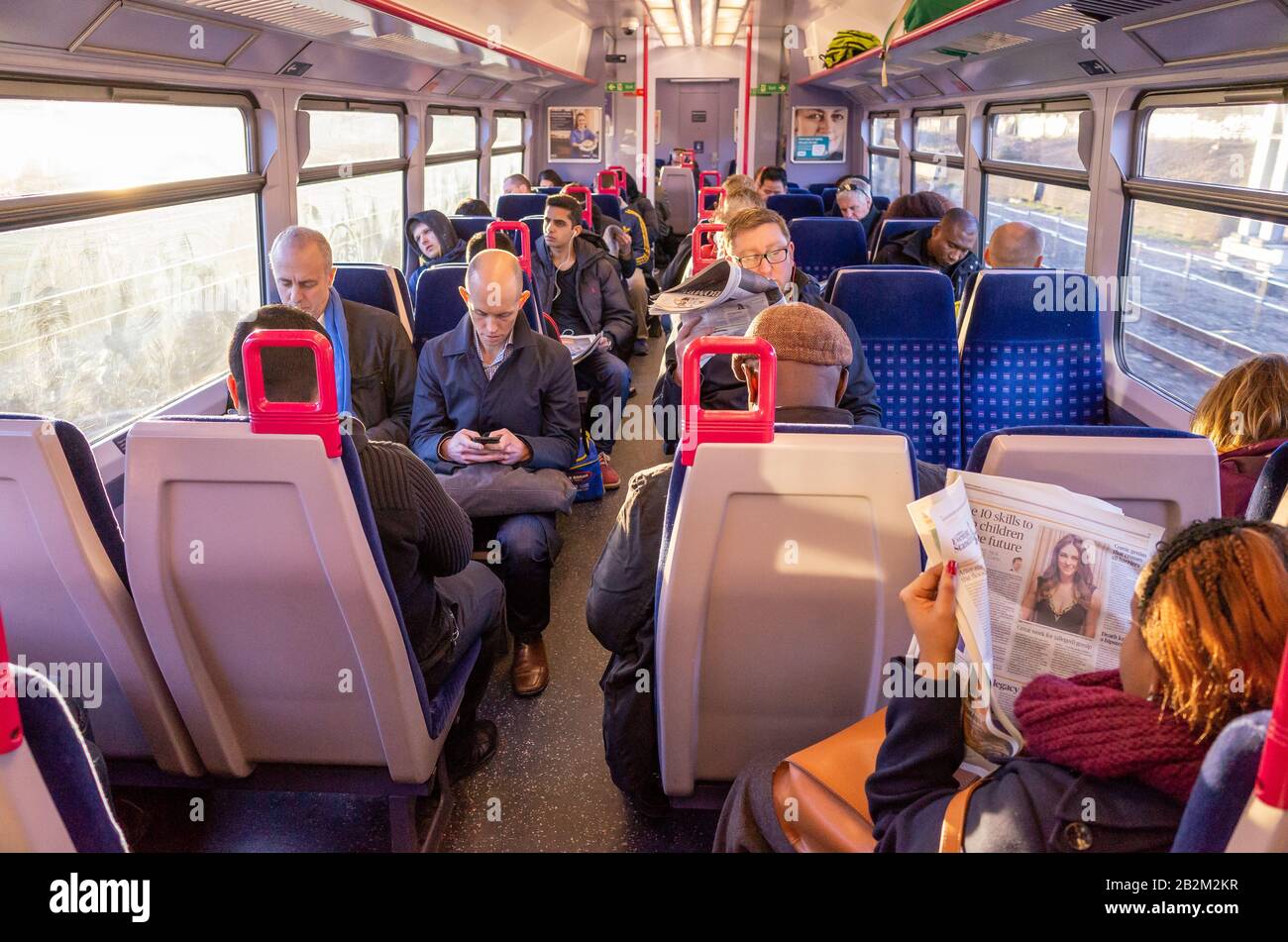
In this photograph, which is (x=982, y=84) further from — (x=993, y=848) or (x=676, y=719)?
(x=993, y=848)

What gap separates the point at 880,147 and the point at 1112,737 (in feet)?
40.8

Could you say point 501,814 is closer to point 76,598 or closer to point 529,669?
point 529,669

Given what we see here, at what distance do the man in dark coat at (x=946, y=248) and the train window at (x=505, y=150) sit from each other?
642 cm

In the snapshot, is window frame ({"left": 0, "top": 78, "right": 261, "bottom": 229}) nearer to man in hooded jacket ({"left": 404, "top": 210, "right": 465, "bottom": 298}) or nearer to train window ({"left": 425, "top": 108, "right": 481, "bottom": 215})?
man in hooded jacket ({"left": 404, "top": 210, "right": 465, "bottom": 298})

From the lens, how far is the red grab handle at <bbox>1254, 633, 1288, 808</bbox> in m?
0.80

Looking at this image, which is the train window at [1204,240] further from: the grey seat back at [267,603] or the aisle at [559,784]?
the grey seat back at [267,603]

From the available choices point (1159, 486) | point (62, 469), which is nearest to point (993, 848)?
point (1159, 486)

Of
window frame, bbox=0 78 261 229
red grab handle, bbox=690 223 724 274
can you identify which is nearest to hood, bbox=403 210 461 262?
window frame, bbox=0 78 261 229

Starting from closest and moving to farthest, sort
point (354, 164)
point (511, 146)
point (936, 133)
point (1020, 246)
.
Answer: point (1020, 246)
point (354, 164)
point (936, 133)
point (511, 146)

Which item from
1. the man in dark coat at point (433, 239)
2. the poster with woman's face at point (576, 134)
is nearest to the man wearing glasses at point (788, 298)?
the man in dark coat at point (433, 239)

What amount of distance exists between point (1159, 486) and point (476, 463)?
88.4 inches

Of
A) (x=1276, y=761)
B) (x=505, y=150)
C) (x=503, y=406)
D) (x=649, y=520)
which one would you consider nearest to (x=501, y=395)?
(x=503, y=406)

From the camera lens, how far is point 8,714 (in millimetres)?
853

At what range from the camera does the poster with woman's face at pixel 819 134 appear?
48.0 ft
